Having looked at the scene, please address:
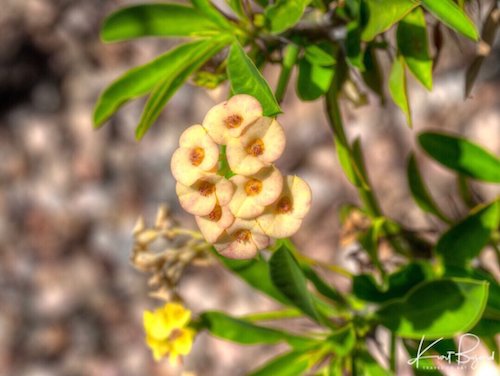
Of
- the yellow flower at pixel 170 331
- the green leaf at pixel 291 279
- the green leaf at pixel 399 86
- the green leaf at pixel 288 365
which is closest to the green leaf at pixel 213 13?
the green leaf at pixel 399 86

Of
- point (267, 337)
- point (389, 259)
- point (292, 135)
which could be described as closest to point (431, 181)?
point (292, 135)

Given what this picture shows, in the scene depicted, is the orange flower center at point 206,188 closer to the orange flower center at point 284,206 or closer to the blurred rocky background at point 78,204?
the orange flower center at point 284,206

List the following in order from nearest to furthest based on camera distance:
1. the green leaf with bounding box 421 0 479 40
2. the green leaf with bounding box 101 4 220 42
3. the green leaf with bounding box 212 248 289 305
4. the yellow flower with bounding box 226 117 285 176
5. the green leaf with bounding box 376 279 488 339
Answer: the yellow flower with bounding box 226 117 285 176 < the green leaf with bounding box 421 0 479 40 < the green leaf with bounding box 376 279 488 339 < the green leaf with bounding box 101 4 220 42 < the green leaf with bounding box 212 248 289 305

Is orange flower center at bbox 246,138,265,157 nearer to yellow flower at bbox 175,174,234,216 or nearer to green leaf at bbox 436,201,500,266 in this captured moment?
yellow flower at bbox 175,174,234,216

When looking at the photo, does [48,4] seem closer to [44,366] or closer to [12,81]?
[12,81]

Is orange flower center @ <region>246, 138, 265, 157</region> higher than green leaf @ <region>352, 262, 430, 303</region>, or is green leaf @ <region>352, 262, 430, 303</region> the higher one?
orange flower center @ <region>246, 138, 265, 157</region>

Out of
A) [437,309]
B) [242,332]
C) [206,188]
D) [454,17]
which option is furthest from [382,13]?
[242,332]

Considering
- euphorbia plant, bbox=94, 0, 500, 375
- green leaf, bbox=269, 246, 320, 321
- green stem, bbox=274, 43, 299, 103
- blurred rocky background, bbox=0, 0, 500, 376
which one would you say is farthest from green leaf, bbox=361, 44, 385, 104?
blurred rocky background, bbox=0, 0, 500, 376
